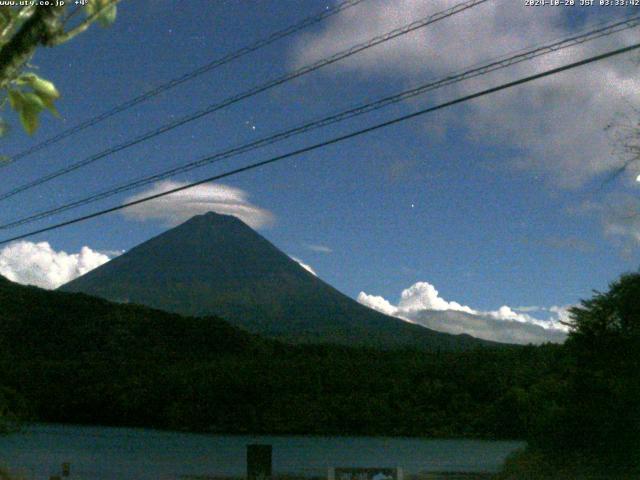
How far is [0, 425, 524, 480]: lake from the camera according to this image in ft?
156

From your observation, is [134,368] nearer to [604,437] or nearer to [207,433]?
[207,433]

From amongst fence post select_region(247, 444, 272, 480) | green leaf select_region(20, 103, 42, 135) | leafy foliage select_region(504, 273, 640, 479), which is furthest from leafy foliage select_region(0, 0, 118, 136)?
leafy foliage select_region(504, 273, 640, 479)

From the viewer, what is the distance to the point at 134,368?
301 feet

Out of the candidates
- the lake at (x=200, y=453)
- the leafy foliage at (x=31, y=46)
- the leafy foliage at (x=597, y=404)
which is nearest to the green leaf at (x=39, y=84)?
the leafy foliage at (x=31, y=46)

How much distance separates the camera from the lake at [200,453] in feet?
156

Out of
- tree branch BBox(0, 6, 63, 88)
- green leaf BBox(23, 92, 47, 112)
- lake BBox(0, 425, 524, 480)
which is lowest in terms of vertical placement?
lake BBox(0, 425, 524, 480)

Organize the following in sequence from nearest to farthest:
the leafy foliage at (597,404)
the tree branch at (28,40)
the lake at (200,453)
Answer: the tree branch at (28,40) → the leafy foliage at (597,404) → the lake at (200,453)

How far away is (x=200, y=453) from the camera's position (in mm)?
64562

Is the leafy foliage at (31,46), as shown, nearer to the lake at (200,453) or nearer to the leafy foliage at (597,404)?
the leafy foliage at (597,404)

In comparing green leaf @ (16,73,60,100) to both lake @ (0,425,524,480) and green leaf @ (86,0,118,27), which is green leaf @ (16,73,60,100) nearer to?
green leaf @ (86,0,118,27)

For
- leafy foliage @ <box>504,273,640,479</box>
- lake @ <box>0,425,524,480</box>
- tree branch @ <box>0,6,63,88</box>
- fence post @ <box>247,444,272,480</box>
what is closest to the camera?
tree branch @ <box>0,6,63,88</box>

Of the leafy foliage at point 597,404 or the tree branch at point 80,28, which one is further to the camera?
the leafy foliage at point 597,404

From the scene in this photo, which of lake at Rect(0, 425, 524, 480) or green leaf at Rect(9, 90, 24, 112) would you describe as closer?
green leaf at Rect(9, 90, 24, 112)

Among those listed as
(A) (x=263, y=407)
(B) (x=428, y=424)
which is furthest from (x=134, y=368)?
(B) (x=428, y=424)
